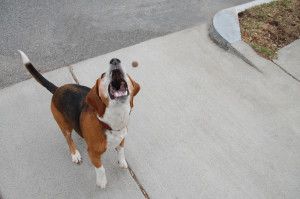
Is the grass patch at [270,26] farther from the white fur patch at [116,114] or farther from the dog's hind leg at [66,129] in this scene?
the dog's hind leg at [66,129]

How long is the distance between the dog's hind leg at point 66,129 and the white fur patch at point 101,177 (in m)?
0.39

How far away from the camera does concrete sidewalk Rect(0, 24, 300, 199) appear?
270 centimetres

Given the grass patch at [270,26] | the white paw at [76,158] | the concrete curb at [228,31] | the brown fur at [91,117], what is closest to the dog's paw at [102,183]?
the brown fur at [91,117]

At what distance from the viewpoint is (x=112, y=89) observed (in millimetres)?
1875

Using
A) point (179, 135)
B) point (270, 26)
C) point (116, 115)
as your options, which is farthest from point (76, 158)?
point (270, 26)

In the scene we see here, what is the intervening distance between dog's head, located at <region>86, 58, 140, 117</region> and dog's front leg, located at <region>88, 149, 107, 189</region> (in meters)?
0.53

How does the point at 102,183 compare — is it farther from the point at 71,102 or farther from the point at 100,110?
the point at 100,110

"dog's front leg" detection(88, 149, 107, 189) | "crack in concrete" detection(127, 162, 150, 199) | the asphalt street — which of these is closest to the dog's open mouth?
"dog's front leg" detection(88, 149, 107, 189)

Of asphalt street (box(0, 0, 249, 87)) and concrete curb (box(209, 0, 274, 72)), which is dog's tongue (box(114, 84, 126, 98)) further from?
concrete curb (box(209, 0, 274, 72))

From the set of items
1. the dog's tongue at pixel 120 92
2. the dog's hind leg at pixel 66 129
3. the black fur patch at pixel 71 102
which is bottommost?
the dog's hind leg at pixel 66 129

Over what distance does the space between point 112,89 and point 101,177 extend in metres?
A: 1.10

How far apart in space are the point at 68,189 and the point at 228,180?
171 cm

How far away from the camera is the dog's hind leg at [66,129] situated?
2557 mm

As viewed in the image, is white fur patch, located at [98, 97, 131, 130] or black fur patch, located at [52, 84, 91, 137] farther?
black fur patch, located at [52, 84, 91, 137]
